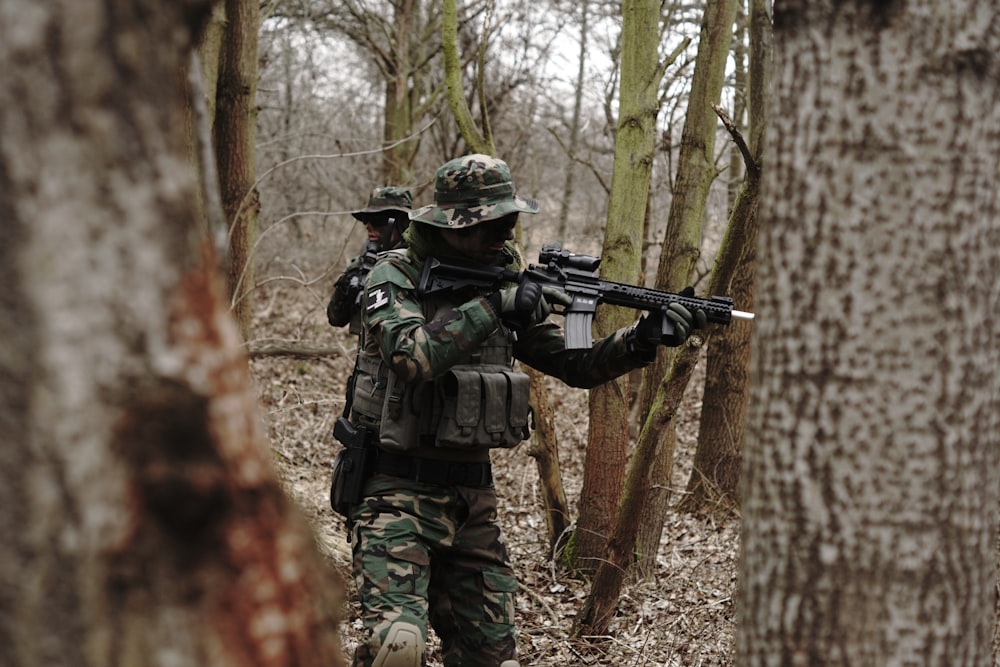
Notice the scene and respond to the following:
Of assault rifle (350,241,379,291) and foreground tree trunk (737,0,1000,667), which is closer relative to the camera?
foreground tree trunk (737,0,1000,667)

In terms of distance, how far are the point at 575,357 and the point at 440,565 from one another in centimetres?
109

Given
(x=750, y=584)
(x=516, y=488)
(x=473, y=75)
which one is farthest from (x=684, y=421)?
(x=750, y=584)

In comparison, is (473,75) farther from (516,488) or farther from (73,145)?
(73,145)

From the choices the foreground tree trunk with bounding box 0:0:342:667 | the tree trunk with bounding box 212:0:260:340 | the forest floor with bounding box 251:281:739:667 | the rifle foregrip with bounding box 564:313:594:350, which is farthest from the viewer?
the tree trunk with bounding box 212:0:260:340

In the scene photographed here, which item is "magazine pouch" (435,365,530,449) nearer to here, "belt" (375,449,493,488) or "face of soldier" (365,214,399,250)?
"belt" (375,449,493,488)

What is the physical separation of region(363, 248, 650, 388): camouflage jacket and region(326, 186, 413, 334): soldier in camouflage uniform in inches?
107

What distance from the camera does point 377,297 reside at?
3.80 metres

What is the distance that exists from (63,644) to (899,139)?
167cm

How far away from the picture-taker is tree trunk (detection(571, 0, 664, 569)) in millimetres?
5711

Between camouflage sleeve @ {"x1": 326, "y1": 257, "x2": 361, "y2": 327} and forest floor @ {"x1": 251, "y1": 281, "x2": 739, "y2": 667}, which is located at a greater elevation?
camouflage sleeve @ {"x1": 326, "y1": 257, "x2": 361, "y2": 327}

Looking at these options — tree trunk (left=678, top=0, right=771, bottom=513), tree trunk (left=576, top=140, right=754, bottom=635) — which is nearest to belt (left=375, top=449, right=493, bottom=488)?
tree trunk (left=576, top=140, right=754, bottom=635)

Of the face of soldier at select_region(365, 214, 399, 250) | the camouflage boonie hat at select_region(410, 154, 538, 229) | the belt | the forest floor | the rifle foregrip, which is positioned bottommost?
the forest floor

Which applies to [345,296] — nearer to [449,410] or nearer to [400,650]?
[449,410]

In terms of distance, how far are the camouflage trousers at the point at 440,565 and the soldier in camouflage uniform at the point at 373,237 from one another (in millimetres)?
3146
